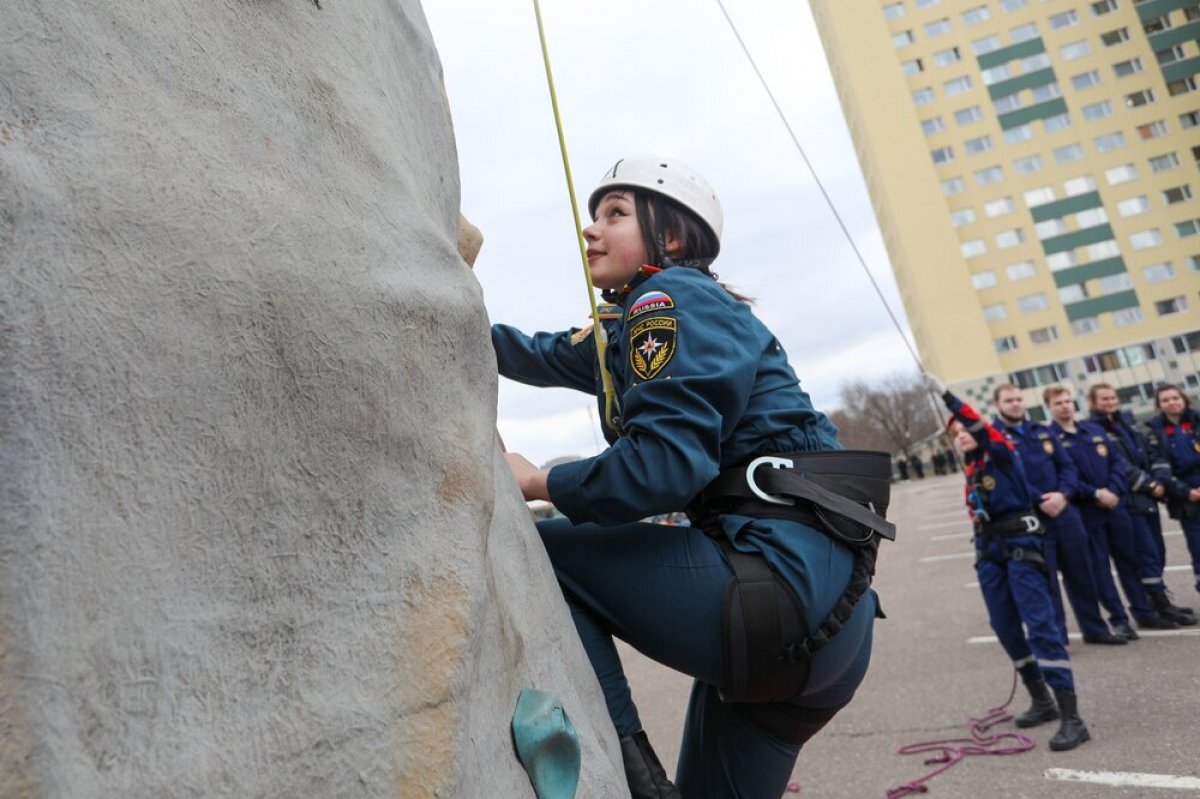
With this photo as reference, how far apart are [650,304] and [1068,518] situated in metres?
6.36

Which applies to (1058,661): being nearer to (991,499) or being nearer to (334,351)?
(991,499)

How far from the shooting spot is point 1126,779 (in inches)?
165

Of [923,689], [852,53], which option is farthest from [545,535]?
[852,53]

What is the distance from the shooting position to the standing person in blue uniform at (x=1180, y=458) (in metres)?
7.57

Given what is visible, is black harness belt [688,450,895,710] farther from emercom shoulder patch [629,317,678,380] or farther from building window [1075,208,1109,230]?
building window [1075,208,1109,230]

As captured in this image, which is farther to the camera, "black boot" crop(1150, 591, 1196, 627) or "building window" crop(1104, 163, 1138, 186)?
"building window" crop(1104, 163, 1138, 186)

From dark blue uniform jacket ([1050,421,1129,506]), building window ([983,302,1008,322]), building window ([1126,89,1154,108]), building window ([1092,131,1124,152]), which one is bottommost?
dark blue uniform jacket ([1050,421,1129,506])

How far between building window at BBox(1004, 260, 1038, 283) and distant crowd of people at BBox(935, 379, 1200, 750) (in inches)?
1652

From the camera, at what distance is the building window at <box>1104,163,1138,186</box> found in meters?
46.0

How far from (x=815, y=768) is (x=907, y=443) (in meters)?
69.2

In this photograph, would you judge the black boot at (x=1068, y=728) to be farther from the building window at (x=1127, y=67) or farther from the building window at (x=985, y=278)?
the building window at (x=1127, y=67)

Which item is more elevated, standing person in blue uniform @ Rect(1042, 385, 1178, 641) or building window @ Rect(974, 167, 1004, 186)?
building window @ Rect(974, 167, 1004, 186)

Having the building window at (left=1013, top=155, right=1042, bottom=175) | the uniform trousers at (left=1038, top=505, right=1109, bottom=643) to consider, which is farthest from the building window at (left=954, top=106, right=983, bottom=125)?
the uniform trousers at (left=1038, top=505, right=1109, bottom=643)

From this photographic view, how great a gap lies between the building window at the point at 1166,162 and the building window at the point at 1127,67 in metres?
5.00
